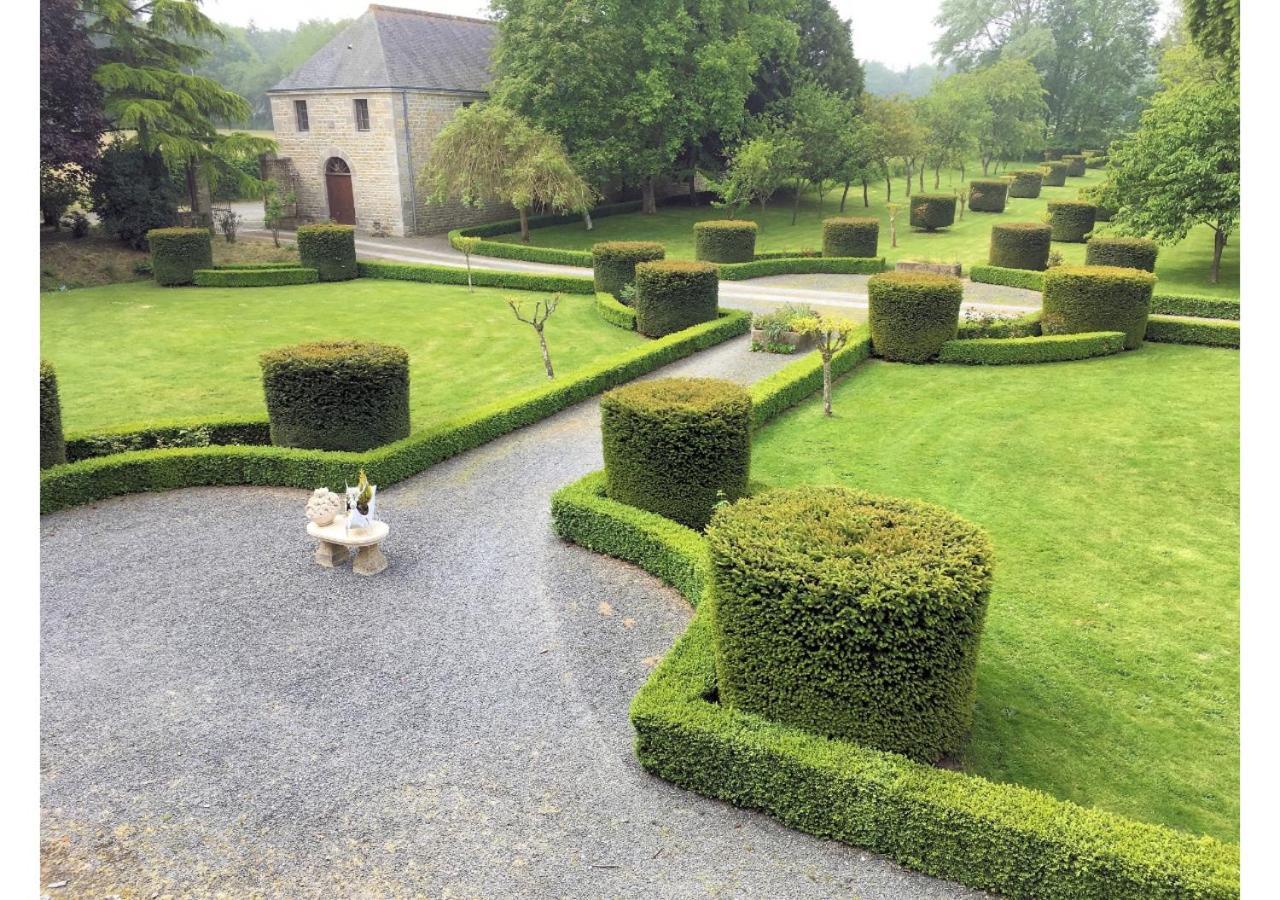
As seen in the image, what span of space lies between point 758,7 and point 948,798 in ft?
136

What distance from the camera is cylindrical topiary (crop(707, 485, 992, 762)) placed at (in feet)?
19.1

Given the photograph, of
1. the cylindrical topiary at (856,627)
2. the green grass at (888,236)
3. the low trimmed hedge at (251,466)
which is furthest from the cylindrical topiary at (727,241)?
the cylindrical topiary at (856,627)

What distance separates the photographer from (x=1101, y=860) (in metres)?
5.08

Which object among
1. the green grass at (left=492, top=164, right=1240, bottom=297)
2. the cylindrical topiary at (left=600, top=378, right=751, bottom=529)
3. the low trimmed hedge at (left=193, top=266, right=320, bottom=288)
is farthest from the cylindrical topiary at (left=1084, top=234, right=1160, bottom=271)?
the low trimmed hedge at (left=193, top=266, right=320, bottom=288)

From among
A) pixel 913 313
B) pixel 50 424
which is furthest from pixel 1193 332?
pixel 50 424

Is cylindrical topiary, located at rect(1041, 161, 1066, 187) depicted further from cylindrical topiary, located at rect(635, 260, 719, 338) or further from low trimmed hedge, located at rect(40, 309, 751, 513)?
low trimmed hedge, located at rect(40, 309, 751, 513)

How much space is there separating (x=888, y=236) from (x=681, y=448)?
29.2m

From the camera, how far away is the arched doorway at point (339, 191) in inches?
1510

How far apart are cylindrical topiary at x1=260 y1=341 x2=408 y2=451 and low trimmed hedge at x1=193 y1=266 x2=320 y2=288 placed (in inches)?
695

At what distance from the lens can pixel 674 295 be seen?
Answer: 2005 cm

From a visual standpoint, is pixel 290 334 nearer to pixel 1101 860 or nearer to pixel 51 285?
pixel 51 285

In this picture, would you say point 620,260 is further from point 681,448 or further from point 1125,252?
point 681,448

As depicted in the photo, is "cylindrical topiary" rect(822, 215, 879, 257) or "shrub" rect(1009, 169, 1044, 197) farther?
"shrub" rect(1009, 169, 1044, 197)

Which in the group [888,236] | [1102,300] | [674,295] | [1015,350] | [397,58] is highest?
[397,58]
